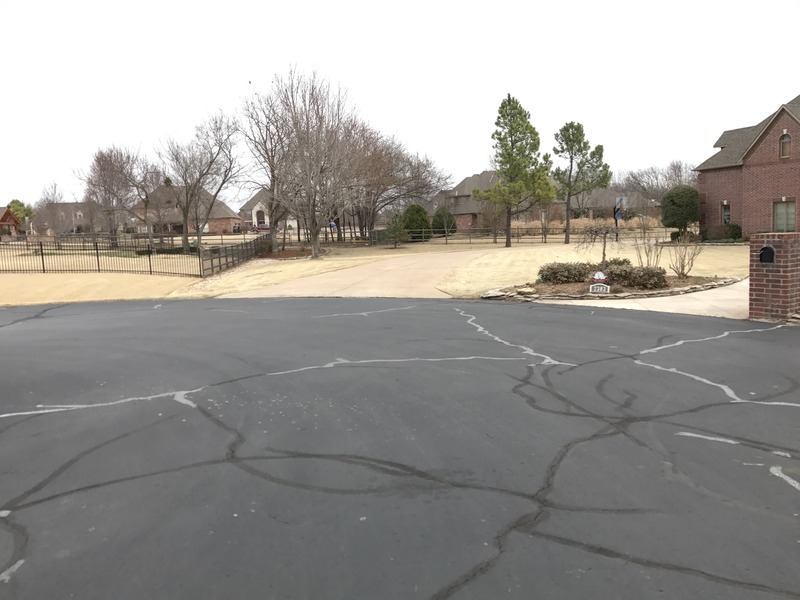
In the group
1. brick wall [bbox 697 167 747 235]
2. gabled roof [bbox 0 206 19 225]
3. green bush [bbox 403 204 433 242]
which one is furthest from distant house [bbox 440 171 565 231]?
gabled roof [bbox 0 206 19 225]

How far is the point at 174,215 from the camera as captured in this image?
241 feet

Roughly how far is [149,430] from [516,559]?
3772 mm

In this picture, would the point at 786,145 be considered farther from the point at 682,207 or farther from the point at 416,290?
the point at 416,290

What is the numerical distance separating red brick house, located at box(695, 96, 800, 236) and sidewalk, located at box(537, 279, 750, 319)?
2138cm

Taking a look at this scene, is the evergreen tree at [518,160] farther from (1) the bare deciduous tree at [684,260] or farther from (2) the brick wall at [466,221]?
(2) the brick wall at [466,221]

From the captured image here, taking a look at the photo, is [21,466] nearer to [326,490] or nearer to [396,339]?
[326,490]

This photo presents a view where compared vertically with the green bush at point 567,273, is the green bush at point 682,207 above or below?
above

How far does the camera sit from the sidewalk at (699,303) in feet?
42.9

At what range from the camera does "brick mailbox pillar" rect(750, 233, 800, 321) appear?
1161 centimetres

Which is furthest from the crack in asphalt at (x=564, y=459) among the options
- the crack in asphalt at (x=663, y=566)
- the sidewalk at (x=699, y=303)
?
the sidewalk at (x=699, y=303)

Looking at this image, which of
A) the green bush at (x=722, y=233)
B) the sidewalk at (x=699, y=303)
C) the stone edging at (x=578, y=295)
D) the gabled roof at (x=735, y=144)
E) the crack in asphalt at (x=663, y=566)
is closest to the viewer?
the crack in asphalt at (x=663, y=566)

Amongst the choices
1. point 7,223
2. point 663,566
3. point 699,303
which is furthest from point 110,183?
point 663,566

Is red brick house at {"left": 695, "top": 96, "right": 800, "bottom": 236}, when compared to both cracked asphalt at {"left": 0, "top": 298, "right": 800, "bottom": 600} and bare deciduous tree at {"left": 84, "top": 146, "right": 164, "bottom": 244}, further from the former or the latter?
bare deciduous tree at {"left": 84, "top": 146, "right": 164, "bottom": 244}

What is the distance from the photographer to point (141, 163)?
175ft
